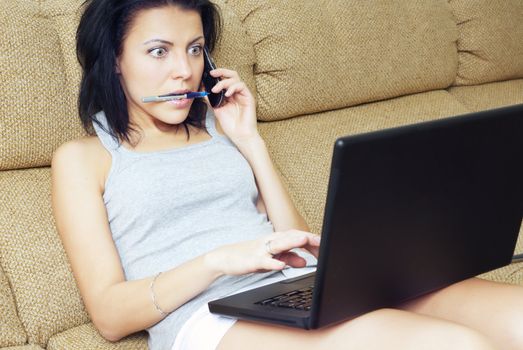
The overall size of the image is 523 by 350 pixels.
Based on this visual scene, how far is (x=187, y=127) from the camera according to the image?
1646 mm

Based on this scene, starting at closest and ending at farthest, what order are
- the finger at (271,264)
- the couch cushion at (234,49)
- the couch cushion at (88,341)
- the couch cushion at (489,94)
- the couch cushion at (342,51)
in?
1. the finger at (271,264)
2. the couch cushion at (88,341)
3. the couch cushion at (234,49)
4. the couch cushion at (342,51)
5. the couch cushion at (489,94)

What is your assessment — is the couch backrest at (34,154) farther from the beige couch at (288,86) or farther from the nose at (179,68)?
the nose at (179,68)

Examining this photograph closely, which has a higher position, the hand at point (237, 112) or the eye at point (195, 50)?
the eye at point (195, 50)

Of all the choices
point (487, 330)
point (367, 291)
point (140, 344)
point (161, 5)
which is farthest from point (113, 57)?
point (487, 330)

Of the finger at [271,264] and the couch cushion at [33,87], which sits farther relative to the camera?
the couch cushion at [33,87]

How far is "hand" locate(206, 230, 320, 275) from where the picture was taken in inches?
46.6

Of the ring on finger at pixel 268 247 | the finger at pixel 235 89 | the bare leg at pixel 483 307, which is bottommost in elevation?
the bare leg at pixel 483 307

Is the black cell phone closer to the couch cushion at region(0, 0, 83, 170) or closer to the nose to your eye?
the nose

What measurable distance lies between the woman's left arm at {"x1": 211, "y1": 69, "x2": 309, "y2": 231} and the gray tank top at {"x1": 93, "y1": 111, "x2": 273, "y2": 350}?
61 mm

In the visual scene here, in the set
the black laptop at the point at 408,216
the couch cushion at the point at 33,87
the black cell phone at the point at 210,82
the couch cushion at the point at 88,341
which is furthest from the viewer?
the black cell phone at the point at 210,82

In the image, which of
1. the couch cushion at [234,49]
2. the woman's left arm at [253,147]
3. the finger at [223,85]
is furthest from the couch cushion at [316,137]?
the finger at [223,85]

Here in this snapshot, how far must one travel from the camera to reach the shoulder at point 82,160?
142 centimetres

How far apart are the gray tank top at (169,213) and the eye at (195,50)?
0.65ft

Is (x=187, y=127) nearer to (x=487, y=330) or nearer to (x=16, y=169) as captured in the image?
(x=16, y=169)
